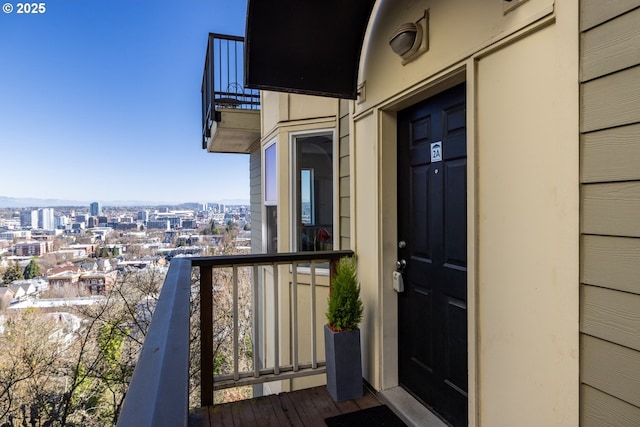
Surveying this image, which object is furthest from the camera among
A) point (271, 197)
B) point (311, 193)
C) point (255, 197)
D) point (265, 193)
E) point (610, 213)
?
point (255, 197)

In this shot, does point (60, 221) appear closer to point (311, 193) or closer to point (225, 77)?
point (225, 77)

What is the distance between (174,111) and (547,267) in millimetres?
20553

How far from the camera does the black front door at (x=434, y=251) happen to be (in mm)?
1796

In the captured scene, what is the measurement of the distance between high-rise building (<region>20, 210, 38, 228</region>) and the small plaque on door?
10854 mm

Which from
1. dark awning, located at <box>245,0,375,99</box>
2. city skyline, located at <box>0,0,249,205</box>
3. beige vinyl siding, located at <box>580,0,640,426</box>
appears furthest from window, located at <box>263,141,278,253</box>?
city skyline, located at <box>0,0,249,205</box>

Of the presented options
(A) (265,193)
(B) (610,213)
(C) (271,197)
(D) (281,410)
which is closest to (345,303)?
(D) (281,410)

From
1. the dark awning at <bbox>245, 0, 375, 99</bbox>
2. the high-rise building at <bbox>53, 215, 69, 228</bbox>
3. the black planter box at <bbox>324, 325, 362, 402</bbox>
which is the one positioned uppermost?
A: the dark awning at <bbox>245, 0, 375, 99</bbox>

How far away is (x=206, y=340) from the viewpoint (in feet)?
7.04

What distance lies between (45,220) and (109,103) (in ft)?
31.3

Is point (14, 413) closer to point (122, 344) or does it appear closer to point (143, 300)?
point (122, 344)

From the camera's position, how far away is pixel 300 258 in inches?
97.2

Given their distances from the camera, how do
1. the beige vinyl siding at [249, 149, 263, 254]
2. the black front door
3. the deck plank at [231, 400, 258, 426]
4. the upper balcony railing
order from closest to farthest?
the black front door < the deck plank at [231, 400, 258, 426] < the upper balcony railing < the beige vinyl siding at [249, 149, 263, 254]

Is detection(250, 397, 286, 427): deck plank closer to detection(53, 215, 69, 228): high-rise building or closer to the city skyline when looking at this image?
the city skyline

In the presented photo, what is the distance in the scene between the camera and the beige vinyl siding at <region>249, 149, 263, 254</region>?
5.84 m
